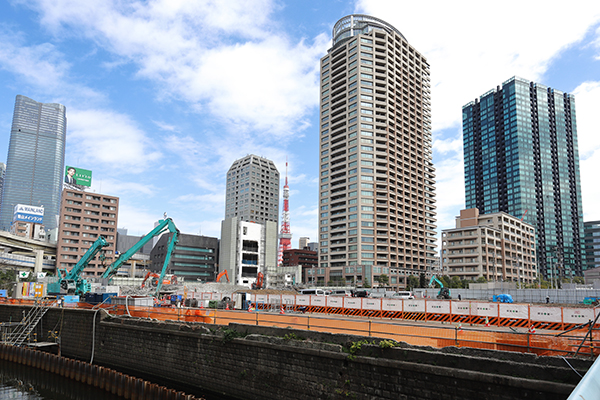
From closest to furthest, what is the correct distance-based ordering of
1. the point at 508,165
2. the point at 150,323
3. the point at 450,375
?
the point at 450,375 < the point at 150,323 < the point at 508,165

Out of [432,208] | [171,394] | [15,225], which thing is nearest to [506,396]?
[171,394]

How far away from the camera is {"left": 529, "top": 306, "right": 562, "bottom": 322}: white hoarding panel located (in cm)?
2641

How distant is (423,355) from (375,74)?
424 ft

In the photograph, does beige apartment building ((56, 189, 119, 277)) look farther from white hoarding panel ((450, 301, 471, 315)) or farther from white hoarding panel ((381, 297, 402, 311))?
white hoarding panel ((450, 301, 471, 315))

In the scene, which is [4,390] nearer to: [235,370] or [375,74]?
[235,370]

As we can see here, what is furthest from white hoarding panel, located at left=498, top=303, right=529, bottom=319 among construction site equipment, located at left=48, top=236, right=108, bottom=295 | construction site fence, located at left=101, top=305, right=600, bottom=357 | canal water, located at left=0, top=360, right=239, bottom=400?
construction site equipment, located at left=48, top=236, right=108, bottom=295

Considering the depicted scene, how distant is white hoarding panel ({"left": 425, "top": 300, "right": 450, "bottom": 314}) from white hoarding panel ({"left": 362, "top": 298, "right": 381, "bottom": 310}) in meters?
3.98

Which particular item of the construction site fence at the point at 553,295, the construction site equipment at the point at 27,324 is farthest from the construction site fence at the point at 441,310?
the construction site fence at the point at 553,295

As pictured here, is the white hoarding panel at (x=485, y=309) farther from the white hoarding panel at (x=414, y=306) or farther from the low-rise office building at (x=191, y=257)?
the low-rise office building at (x=191, y=257)

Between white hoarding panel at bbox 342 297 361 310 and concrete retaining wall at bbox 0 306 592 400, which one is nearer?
concrete retaining wall at bbox 0 306 592 400

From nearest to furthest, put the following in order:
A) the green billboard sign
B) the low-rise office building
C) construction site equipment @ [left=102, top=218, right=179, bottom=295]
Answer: construction site equipment @ [left=102, top=218, right=179, bottom=295] < the green billboard sign < the low-rise office building

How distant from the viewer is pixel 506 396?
40.8ft

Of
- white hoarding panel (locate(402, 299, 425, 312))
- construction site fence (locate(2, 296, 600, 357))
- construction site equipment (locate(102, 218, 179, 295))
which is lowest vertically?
white hoarding panel (locate(402, 299, 425, 312))

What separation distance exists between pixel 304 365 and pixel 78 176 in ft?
494
